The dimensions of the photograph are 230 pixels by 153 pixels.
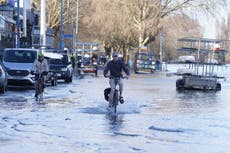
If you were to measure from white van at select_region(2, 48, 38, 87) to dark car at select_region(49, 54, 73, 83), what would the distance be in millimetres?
6091

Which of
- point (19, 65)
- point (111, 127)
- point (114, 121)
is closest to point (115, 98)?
point (114, 121)

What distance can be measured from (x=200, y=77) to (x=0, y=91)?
36.3 ft

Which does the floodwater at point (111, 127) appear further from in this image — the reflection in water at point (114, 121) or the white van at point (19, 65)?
the white van at point (19, 65)

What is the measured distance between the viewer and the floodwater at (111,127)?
11.2 metres

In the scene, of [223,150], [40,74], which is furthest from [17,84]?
[223,150]

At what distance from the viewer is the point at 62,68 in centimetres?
3850

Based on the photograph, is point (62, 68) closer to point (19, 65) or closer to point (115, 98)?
point (19, 65)

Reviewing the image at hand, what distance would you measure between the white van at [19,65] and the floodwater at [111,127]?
317 inches

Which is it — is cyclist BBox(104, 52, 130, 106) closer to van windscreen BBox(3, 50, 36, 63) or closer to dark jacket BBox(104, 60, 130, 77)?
dark jacket BBox(104, 60, 130, 77)

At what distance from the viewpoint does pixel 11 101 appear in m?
21.5

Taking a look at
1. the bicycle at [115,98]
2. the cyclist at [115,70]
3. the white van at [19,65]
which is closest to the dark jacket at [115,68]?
the cyclist at [115,70]

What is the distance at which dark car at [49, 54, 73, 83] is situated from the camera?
1495 inches

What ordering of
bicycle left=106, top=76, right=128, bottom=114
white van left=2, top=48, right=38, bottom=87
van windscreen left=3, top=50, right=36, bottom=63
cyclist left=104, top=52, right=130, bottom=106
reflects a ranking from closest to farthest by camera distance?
bicycle left=106, top=76, right=128, bottom=114 < cyclist left=104, top=52, right=130, bottom=106 < white van left=2, top=48, right=38, bottom=87 < van windscreen left=3, top=50, right=36, bottom=63

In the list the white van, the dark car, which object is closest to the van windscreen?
the white van
